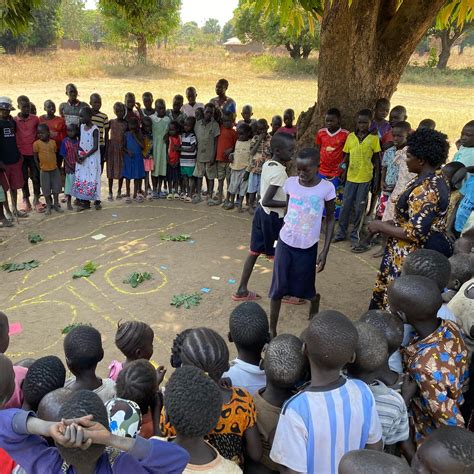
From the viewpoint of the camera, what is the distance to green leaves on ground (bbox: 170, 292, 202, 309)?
16.8 feet

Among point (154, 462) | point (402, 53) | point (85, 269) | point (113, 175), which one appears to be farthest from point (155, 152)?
point (154, 462)

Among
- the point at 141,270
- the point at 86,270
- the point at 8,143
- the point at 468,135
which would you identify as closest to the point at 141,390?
the point at 141,270

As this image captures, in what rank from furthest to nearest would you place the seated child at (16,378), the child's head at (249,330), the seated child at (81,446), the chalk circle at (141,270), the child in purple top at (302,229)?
the chalk circle at (141,270), the child in purple top at (302,229), the child's head at (249,330), the seated child at (16,378), the seated child at (81,446)

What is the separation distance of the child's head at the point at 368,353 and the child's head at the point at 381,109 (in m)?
5.16

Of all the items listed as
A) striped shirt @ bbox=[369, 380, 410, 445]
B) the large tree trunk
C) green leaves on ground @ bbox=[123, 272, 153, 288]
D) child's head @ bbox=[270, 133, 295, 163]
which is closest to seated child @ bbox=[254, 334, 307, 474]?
striped shirt @ bbox=[369, 380, 410, 445]

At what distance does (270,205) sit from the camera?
14.6ft

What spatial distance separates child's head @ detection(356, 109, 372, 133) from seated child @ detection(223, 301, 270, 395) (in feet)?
14.8

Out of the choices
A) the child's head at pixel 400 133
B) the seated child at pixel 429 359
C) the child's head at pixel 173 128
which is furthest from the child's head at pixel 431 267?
the child's head at pixel 173 128

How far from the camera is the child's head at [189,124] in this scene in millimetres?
7794

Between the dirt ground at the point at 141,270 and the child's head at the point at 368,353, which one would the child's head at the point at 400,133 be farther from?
the child's head at the point at 368,353

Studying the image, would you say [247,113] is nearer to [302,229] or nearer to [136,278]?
[136,278]

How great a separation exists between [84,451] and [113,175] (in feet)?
22.6

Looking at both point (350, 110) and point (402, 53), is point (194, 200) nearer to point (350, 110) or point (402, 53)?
point (350, 110)

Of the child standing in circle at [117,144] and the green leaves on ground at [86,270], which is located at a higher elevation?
the child standing in circle at [117,144]
